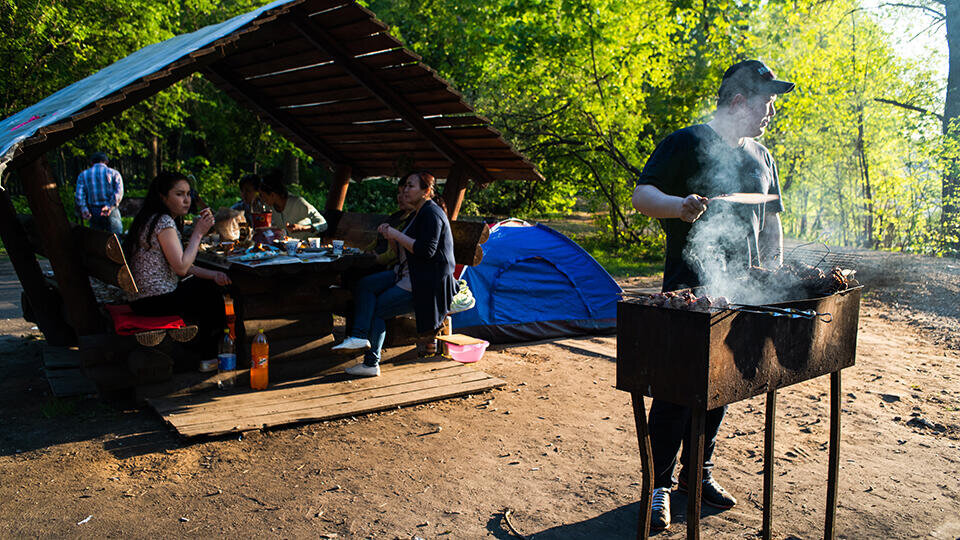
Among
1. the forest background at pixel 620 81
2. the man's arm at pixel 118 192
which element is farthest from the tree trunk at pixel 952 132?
the man's arm at pixel 118 192

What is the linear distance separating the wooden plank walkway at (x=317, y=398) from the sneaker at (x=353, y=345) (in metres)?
0.29

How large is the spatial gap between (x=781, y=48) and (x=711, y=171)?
36.5 feet

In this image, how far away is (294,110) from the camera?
7.76 meters

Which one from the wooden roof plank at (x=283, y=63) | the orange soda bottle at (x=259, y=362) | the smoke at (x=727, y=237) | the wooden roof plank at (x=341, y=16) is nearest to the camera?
the smoke at (x=727, y=237)

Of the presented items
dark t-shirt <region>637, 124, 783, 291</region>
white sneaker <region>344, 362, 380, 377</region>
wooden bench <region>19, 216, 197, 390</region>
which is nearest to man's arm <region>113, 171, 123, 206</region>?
A: wooden bench <region>19, 216, 197, 390</region>

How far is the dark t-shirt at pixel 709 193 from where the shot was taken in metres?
3.16

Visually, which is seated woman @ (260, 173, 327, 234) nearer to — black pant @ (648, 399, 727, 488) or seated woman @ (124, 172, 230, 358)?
seated woman @ (124, 172, 230, 358)

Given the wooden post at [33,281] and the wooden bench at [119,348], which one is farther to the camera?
the wooden post at [33,281]

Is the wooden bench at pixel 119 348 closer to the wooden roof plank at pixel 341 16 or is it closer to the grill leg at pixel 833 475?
the wooden roof plank at pixel 341 16

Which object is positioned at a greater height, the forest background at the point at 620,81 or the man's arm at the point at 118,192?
the forest background at the point at 620,81

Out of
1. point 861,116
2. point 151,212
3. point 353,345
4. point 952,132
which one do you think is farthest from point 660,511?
point 861,116

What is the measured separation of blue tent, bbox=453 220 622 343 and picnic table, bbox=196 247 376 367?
5.44 ft

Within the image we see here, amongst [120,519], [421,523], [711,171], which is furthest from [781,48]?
[120,519]

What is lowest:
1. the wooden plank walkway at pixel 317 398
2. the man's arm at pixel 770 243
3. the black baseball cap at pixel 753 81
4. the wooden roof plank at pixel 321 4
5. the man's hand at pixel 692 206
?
the wooden plank walkway at pixel 317 398
